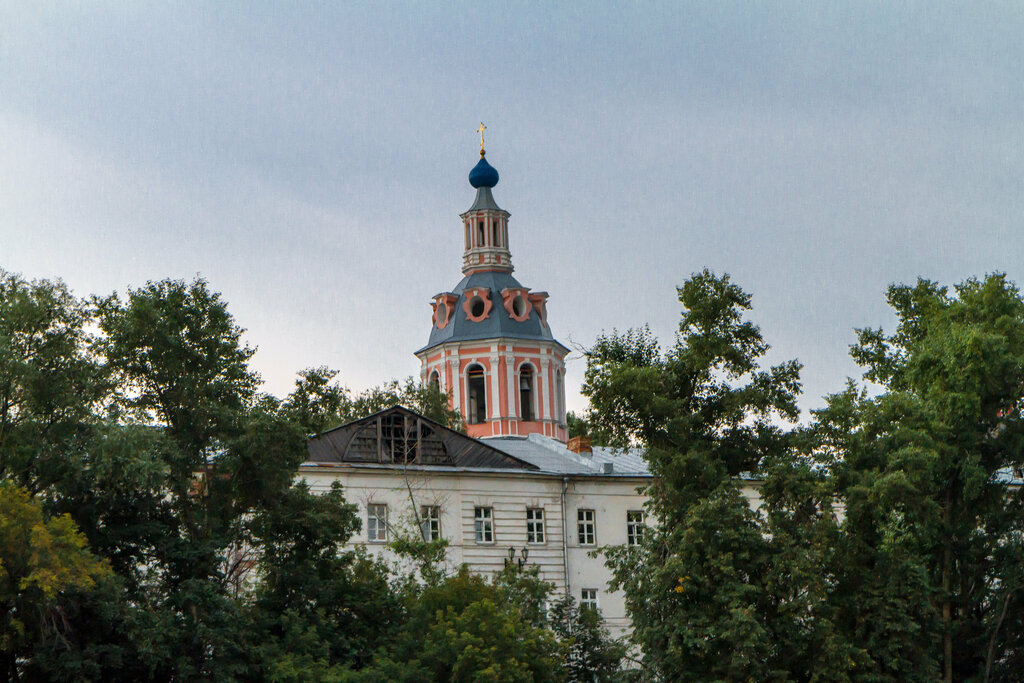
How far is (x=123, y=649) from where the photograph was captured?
31.1 m

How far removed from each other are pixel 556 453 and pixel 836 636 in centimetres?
2088

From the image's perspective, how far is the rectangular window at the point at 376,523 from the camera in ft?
151

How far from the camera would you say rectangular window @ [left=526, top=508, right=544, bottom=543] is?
48.1 metres

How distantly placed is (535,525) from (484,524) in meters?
1.82

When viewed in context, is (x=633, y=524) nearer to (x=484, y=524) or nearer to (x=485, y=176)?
(x=484, y=524)

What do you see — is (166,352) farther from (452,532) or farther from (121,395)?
(452,532)

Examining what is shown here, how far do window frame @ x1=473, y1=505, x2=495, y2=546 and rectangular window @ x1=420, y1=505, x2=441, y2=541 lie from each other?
1236mm

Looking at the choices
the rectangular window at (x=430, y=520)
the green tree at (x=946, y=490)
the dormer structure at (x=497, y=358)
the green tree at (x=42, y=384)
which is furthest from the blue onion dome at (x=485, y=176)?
the green tree at (x=42, y=384)

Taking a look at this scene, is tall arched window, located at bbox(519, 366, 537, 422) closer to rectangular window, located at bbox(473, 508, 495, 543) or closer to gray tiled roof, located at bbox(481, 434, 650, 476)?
gray tiled roof, located at bbox(481, 434, 650, 476)

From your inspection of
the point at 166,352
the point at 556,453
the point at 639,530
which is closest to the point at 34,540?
the point at 166,352

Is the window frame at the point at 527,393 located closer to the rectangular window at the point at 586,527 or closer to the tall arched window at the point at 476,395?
the tall arched window at the point at 476,395

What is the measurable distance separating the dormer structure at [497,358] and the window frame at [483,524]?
1615cm

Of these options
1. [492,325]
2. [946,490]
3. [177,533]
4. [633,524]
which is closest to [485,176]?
[492,325]

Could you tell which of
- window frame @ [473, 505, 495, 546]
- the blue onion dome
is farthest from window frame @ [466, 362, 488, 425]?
window frame @ [473, 505, 495, 546]
